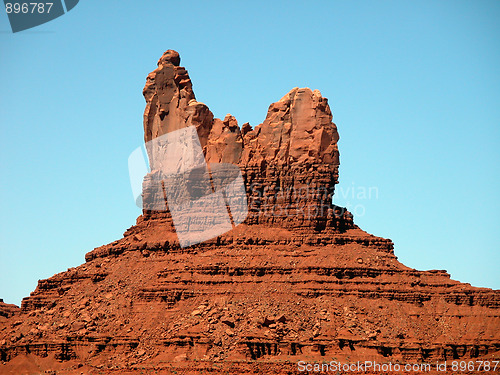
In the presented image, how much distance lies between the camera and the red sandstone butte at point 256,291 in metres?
136

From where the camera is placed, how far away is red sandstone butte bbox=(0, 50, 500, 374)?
13575cm

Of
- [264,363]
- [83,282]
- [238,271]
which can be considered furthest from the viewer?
[83,282]

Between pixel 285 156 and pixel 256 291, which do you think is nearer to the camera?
pixel 256 291

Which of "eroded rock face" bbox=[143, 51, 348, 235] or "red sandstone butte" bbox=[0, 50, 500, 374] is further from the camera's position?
"eroded rock face" bbox=[143, 51, 348, 235]

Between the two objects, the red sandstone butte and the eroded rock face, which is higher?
the eroded rock face

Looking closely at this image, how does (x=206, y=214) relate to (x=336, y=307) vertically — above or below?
above

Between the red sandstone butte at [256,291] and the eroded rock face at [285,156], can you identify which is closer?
the red sandstone butte at [256,291]

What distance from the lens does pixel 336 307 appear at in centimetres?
13875

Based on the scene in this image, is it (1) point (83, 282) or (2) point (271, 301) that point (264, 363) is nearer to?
(2) point (271, 301)

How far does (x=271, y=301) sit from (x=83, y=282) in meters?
24.1

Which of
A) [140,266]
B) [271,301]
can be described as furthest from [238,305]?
[140,266]

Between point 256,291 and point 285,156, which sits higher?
point 285,156

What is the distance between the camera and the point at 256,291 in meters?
142

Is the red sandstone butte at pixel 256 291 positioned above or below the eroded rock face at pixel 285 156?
below
